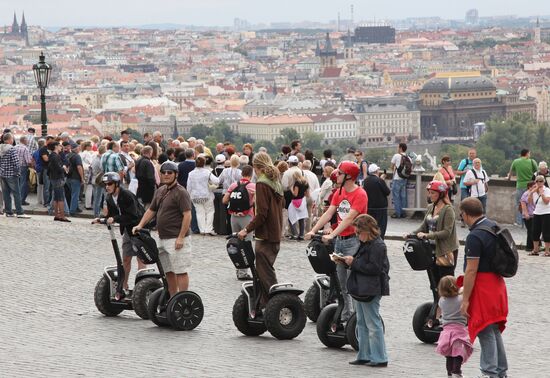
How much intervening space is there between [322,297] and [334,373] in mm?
1520

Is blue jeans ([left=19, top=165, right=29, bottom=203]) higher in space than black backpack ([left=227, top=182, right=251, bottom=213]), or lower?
lower

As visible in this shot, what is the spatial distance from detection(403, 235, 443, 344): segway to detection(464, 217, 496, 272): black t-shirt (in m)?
1.45

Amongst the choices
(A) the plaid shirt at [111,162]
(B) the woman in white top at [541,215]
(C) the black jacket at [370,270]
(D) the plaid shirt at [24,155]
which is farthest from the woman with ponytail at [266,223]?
(D) the plaid shirt at [24,155]

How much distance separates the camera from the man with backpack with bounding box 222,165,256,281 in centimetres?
1204

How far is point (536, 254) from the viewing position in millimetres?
14062

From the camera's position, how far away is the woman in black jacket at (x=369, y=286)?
343 inches

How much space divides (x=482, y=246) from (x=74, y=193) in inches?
390

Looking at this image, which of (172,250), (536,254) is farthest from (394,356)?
(536,254)

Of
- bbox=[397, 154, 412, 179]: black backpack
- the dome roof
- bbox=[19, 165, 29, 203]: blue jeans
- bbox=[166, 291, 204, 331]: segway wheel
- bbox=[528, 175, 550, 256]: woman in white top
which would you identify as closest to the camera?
bbox=[166, 291, 204, 331]: segway wheel

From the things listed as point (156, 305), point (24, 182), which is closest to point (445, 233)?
point (156, 305)

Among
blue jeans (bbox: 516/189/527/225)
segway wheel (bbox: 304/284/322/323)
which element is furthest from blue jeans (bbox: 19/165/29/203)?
segway wheel (bbox: 304/284/322/323)

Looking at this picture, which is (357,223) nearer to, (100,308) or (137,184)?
(100,308)

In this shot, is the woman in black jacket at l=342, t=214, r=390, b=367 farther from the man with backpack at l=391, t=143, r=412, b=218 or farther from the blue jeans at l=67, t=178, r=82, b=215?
the man with backpack at l=391, t=143, r=412, b=218

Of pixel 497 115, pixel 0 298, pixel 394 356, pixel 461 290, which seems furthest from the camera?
pixel 497 115
